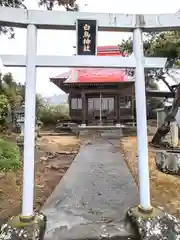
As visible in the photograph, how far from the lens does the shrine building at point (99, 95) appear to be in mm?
15344

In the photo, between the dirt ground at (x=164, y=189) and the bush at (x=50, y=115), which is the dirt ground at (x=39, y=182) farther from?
the bush at (x=50, y=115)

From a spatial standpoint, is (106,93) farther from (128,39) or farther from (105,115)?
(128,39)

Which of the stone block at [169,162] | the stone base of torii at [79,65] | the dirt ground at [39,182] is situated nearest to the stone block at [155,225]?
the stone base of torii at [79,65]

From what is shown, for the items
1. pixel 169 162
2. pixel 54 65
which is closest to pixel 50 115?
pixel 169 162

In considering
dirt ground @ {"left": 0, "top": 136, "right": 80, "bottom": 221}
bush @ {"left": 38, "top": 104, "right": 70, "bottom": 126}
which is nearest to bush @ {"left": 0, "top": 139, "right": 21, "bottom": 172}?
dirt ground @ {"left": 0, "top": 136, "right": 80, "bottom": 221}

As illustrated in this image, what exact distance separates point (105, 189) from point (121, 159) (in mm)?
2977

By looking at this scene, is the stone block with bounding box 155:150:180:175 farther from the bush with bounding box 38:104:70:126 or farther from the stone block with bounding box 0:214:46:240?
the bush with bounding box 38:104:70:126

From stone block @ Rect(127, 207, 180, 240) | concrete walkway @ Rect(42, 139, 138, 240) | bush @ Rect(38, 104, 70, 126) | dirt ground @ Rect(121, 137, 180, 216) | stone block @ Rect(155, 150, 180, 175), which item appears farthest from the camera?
bush @ Rect(38, 104, 70, 126)

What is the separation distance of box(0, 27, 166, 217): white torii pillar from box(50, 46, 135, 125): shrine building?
11.0m

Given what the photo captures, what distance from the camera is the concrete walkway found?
3334mm

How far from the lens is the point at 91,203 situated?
435 cm

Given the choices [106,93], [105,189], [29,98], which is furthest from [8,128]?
[29,98]

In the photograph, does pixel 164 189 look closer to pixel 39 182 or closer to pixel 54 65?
pixel 39 182

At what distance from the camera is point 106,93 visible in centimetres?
1616
